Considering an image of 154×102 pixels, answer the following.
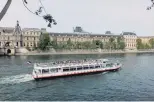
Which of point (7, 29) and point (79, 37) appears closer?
point (7, 29)

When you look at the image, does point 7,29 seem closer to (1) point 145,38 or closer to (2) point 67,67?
(2) point 67,67

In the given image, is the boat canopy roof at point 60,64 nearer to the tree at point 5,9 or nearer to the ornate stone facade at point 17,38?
the tree at point 5,9

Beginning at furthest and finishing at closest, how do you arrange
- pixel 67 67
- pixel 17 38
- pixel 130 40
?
pixel 130 40 → pixel 17 38 → pixel 67 67

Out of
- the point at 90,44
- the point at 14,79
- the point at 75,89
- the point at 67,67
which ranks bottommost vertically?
the point at 75,89

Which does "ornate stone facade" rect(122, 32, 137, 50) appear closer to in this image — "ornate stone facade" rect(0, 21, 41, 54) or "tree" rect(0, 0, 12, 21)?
"ornate stone facade" rect(0, 21, 41, 54)

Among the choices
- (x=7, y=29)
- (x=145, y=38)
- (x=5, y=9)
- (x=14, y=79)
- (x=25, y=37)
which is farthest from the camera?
(x=145, y=38)

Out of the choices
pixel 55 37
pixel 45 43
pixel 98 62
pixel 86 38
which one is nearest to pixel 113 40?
pixel 86 38

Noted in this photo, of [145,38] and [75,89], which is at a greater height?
[145,38]

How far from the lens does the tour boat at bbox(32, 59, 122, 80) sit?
47.9 meters

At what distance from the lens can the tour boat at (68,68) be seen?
47.9 metres

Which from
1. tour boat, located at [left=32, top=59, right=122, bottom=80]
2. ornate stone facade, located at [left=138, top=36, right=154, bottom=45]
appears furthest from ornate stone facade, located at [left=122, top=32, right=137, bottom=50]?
tour boat, located at [left=32, top=59, right=122, bottom=80]

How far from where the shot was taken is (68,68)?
5188 cm

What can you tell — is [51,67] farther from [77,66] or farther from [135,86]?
[135,86]

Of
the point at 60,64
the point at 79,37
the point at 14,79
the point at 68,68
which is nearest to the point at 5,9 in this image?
the point at 14,79
